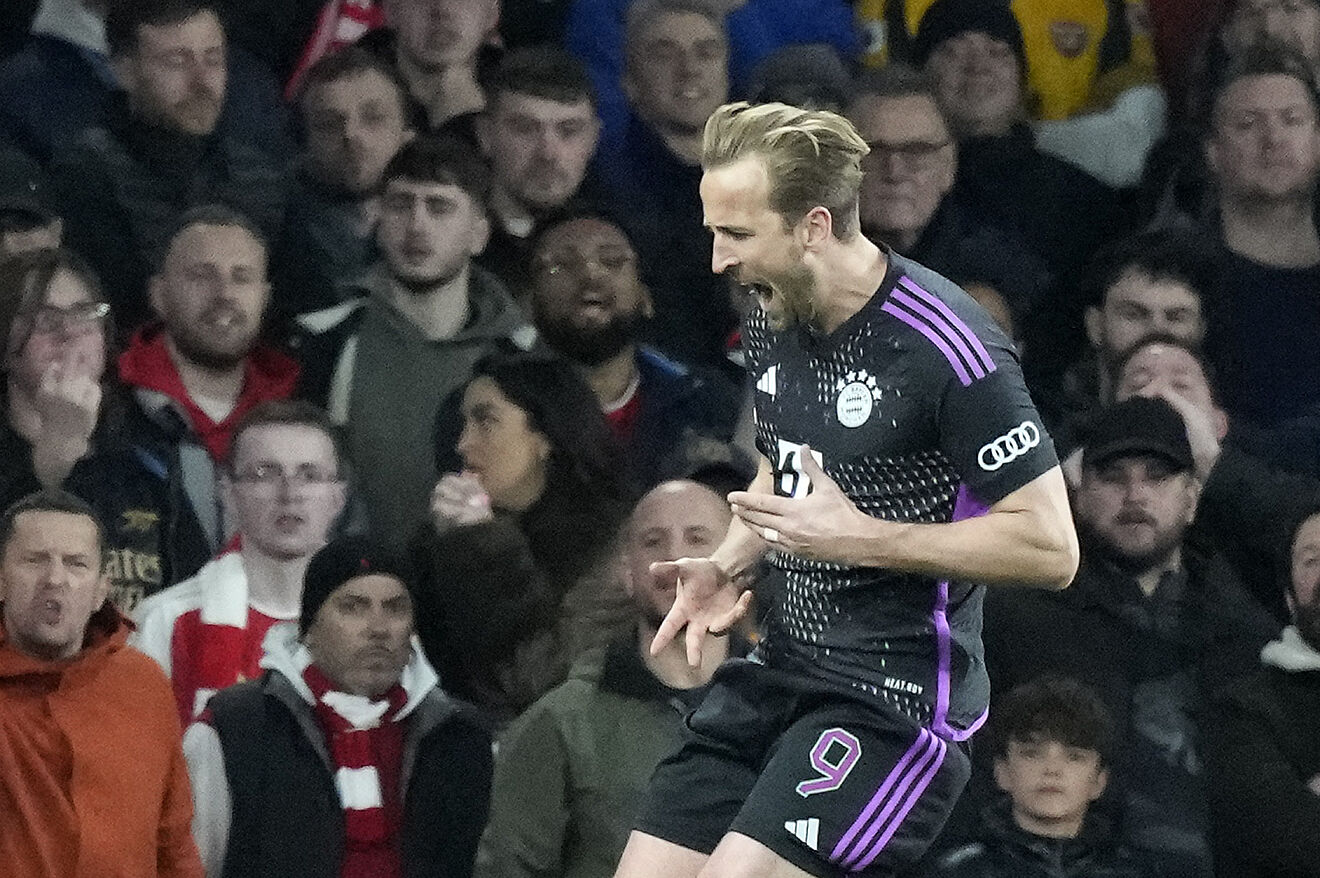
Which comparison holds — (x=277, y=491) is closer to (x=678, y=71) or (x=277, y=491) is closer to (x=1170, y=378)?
(x=678, y=71)

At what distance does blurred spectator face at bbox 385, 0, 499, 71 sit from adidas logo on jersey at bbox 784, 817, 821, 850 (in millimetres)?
3384

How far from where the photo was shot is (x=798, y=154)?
12.2ft

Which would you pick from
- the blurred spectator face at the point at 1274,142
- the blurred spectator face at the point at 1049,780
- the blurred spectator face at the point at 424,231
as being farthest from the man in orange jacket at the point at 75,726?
the blurred spectator face at the point at 1274,142

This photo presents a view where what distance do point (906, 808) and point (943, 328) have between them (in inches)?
30.1

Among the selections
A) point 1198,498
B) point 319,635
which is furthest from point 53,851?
point 1198,498

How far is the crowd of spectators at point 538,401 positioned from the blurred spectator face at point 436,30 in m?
0.01

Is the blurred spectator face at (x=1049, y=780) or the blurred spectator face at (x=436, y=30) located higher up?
the blurred spectator face at (x=436, y=30)

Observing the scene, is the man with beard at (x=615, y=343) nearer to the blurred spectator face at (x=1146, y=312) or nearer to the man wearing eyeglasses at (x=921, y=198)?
the man wearing eyeglasses at (x=921, y=198)

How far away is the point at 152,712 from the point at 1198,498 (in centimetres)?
271

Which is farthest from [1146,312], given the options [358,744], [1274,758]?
[358,744]

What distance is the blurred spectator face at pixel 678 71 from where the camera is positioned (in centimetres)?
657

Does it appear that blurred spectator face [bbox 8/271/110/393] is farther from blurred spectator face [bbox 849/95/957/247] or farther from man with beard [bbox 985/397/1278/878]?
man with beard [bbox 985/397/1278/878]

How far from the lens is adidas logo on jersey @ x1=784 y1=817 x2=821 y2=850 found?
3723mm

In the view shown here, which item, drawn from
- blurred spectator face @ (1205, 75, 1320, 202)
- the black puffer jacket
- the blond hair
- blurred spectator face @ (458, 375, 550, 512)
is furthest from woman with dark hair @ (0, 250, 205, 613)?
blurred spectator face @ (1205, 75, 1320, 202)
